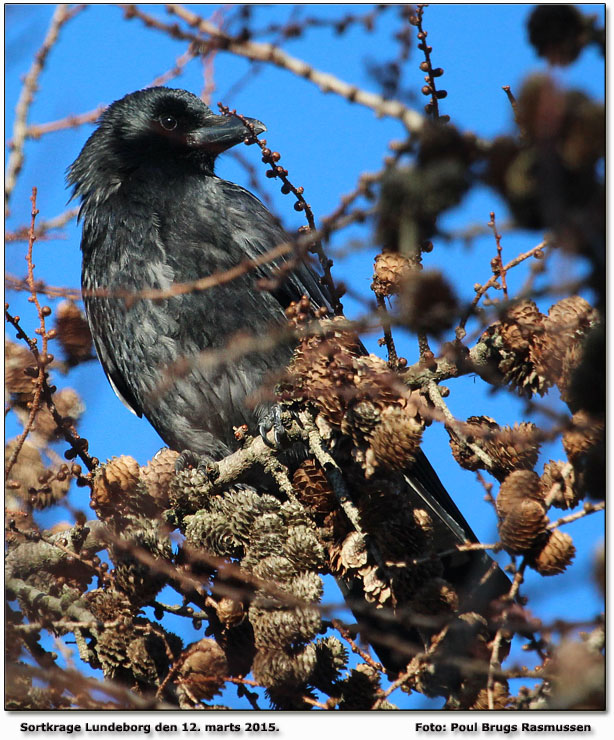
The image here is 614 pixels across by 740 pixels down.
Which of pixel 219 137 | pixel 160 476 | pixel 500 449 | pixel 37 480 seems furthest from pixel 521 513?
pixel 219 137

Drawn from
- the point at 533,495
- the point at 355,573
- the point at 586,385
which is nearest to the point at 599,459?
the point at 586,385

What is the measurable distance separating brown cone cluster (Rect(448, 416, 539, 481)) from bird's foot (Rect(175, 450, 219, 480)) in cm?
90

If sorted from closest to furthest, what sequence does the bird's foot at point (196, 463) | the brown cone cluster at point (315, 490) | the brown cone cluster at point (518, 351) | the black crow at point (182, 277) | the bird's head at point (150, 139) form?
the brown cone cluster at point (518, 351) < the brown cone cluster at point (315, 490) < the bird's foot at point (196, 463) < the black crow at point (182, 277) < the bird's head at point (150, 139)

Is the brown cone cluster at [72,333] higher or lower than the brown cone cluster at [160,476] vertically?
higher

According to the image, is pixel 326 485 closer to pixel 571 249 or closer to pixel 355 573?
pixel 355 573

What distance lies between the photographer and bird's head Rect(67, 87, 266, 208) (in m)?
4.27

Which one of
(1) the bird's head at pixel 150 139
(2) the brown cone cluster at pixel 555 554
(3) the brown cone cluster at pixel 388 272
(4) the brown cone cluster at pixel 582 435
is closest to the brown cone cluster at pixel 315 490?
(3) the brown cone cluster at pixel 388 272

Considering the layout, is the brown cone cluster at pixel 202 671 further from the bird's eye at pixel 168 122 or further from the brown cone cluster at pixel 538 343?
the bird's eye at pixel 168 122

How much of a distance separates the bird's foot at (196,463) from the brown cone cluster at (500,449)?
898 mm

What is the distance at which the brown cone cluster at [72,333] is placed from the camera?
9.58 ft

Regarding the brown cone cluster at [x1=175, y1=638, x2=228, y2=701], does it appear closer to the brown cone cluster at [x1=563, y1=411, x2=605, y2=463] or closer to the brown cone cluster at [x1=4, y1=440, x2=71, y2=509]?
the brown cone cluster at [x1=4, y1=440, x2=71, y2=509]

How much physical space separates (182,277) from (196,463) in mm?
897

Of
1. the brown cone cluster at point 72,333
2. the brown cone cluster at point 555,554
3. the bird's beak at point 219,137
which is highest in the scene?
the bird's beak at point 219,137

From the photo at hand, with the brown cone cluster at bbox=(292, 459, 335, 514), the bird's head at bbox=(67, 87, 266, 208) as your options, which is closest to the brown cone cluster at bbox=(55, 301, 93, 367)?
the brown cone cluster at bbox=(292, 459, 335, 514)
